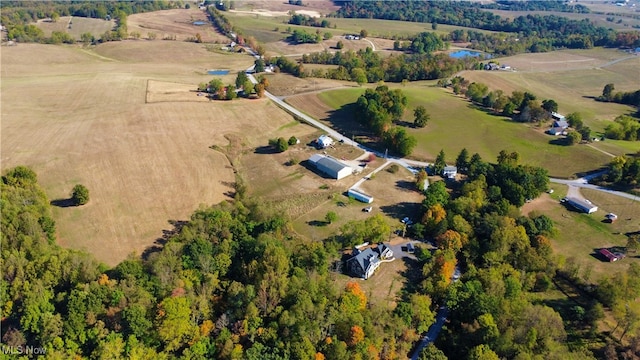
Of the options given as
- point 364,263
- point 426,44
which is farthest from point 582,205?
point 426,44

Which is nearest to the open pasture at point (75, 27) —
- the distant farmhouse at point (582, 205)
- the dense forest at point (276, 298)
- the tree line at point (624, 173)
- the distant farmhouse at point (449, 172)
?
the dense forest at point (276, 298)

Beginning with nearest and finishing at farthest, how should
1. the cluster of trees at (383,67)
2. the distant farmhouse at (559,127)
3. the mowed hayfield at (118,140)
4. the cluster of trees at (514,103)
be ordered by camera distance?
the mowed hayfield at (118,140), the distant farmhouse at (559,127), the cluster of trees at (514,103), the cluster of trees at (383,67)

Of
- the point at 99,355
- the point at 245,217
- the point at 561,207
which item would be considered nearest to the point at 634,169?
the point at 561,207

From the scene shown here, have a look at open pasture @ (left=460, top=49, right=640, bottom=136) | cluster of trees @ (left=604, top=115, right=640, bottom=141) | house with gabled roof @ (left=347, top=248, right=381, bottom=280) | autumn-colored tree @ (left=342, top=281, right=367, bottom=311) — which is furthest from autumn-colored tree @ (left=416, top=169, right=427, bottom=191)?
open pasture @ (left=460, top=49, right=640, bottom=136)

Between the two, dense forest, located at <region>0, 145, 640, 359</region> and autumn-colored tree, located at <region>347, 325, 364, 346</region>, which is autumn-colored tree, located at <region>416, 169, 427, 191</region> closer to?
dense forest, located at <region>0, 145, 640, 359</region>

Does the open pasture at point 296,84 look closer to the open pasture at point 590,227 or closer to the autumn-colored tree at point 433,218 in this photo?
the autumn-colored tree at point 433,218

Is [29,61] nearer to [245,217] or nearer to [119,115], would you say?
[119,115]
